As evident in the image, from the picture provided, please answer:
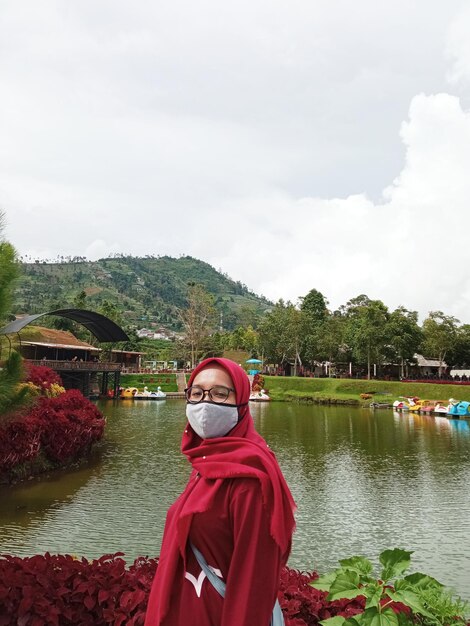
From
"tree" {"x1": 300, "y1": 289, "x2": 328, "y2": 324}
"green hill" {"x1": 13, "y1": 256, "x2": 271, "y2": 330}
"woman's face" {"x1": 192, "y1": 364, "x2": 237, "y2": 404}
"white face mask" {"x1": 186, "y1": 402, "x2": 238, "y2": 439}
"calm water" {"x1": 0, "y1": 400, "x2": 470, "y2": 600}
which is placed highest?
"green hill" {"x1": 13, "y1": 256, "x2": 271, "y2": 330}

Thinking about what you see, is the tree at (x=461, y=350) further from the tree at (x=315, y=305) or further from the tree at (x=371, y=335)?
the tree at (x=315, y=305)

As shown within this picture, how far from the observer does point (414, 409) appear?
30.4 metres

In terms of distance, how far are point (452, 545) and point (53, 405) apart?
9.18 meters

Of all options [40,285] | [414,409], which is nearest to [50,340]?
[414,409]

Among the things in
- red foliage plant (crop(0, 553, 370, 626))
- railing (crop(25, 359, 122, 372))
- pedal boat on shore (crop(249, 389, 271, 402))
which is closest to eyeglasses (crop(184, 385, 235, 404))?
red foliage plant (crop(0, 553, 370, 626))

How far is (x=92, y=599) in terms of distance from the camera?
317 cm

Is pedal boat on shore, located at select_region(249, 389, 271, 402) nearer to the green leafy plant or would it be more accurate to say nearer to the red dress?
the green leafy plant

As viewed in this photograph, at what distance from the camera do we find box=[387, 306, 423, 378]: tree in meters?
41.2

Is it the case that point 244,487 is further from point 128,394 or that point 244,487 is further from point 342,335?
point 342,335

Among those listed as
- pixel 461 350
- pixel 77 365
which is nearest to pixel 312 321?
pixel 461 350

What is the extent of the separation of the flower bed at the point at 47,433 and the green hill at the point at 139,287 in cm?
7347

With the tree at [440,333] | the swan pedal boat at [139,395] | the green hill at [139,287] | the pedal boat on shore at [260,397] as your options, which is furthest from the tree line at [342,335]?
the green hill at [139,287]

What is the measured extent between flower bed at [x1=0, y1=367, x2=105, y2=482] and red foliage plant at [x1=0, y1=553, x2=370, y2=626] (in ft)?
16.8

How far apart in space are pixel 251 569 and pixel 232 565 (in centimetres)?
7
